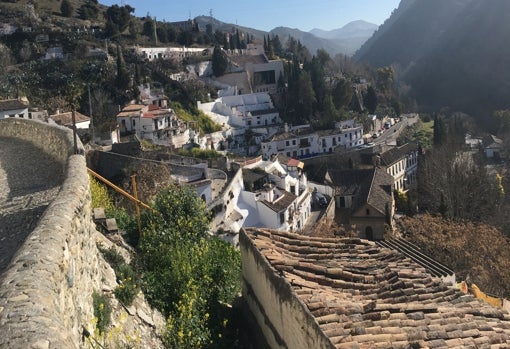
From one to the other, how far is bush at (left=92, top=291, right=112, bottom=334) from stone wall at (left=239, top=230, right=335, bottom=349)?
212 cm

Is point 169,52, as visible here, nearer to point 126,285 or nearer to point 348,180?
point 348,180

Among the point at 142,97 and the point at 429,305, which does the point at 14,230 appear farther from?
the point at 142,97

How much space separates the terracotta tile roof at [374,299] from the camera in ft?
17.4

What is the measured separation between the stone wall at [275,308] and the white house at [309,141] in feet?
144

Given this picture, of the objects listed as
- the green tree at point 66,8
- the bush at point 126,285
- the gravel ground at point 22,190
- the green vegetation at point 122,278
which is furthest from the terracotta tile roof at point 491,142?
the green tree at point 66,8

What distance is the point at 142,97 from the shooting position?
172ft

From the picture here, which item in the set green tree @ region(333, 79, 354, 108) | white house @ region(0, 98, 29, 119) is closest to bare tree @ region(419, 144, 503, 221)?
green tree @ region(333, 79, 354, 108)

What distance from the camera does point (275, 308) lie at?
6.29 meters

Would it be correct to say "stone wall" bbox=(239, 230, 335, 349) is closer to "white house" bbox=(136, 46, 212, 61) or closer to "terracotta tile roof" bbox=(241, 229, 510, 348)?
"terracotta tile roof" bbox=(241, 229, 510, 348)

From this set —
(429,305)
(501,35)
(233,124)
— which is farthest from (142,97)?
(501,35)

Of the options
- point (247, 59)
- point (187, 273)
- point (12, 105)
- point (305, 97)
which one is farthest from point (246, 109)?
point (187, 273)

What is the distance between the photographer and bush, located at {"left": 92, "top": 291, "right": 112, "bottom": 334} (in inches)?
223

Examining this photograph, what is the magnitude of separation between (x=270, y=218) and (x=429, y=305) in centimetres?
2185

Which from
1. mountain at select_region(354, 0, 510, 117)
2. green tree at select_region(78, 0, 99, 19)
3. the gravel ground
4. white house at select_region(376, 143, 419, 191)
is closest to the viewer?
the gravel ground
